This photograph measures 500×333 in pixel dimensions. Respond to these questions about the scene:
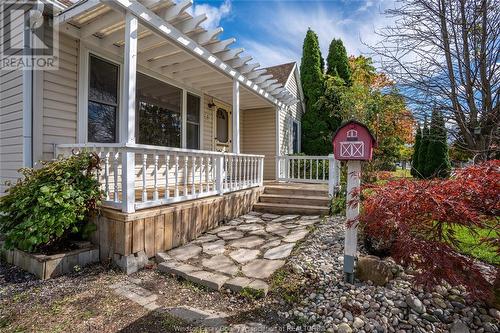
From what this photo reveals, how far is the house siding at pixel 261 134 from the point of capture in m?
8.73

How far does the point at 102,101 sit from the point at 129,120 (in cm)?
150

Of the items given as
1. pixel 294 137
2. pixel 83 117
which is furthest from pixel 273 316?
pixel 294 137

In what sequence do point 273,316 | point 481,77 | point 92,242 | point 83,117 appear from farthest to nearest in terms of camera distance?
point 83,117 → point 92,242 → point 481,77 → point 273,316

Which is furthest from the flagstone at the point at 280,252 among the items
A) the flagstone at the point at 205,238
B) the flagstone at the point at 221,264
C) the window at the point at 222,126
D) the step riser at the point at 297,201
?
the window at the point at 222,126

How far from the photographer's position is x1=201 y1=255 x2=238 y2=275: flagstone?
2928 mm

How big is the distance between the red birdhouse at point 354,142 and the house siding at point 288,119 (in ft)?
20.5

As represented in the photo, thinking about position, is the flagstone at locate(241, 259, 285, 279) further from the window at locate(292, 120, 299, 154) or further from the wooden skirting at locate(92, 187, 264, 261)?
the window at locate(292, 120, 299, 154)

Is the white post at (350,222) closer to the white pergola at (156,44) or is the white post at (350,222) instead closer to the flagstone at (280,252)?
the flagstone at (280,252)

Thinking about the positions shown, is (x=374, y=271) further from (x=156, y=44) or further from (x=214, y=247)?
(x=156, y=44)

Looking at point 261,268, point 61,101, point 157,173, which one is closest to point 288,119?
point 157,173

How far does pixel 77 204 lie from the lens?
3064 millimetres

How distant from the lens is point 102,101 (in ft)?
14.3

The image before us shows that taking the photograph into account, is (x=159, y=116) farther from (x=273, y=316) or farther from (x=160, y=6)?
(x=273, y=316)

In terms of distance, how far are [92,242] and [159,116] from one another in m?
2.92
